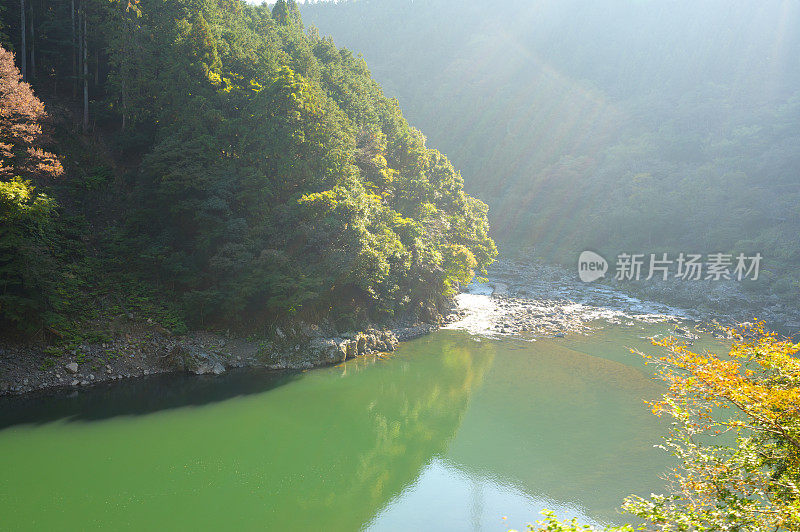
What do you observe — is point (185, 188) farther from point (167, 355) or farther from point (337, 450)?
point (337, 450)

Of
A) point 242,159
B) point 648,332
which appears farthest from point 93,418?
point 648,332

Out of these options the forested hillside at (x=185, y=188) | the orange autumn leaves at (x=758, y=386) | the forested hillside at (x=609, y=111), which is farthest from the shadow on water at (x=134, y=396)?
the forested hillside at (x=609, y=111)

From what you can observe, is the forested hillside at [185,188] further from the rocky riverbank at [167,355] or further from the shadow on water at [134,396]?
the shadow on water at [134,396]

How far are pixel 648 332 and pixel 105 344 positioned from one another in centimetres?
2505

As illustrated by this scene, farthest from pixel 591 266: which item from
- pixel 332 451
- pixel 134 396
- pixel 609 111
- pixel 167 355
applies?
pixel 609 111

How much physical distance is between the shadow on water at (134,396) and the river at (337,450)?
65 mm

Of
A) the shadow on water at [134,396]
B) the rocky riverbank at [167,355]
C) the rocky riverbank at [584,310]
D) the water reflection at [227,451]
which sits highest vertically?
the rocky riverbank at [584,310]

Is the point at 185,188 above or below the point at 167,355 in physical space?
above

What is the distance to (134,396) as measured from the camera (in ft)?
48.1

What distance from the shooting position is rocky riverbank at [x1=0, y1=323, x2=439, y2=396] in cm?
1398

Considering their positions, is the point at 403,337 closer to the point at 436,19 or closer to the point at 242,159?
the point at 242,159

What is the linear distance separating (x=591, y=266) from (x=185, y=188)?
3722 centimetres

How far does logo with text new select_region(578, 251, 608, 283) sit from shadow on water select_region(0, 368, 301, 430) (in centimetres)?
3153

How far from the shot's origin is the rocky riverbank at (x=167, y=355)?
14.0 m
